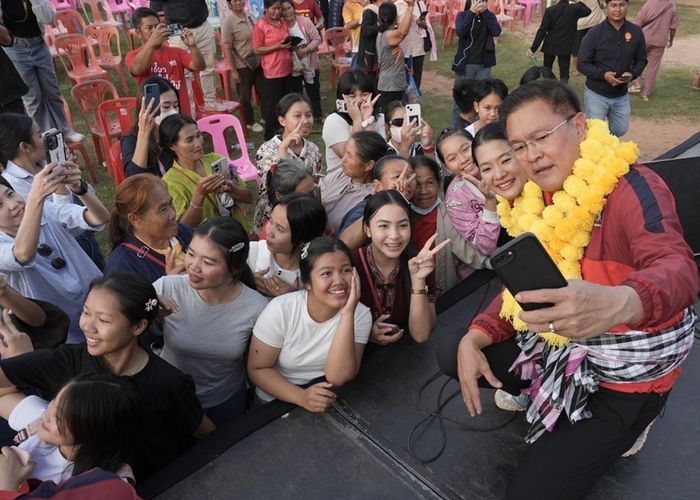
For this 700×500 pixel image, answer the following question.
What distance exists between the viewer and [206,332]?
8.32ft

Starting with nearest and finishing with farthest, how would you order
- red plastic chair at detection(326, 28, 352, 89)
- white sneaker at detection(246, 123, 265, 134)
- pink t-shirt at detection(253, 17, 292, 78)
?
pink t-shirt at detection(253, 17, 292, 78)
white sneaker at detection(246, 123, 265, 134)
red plastic chair at detection(326, 28, 352, 89)

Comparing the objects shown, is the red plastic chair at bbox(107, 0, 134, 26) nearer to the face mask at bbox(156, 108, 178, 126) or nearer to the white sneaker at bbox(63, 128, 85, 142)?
the white sneaker at bbox(63, 128, 85, 142)

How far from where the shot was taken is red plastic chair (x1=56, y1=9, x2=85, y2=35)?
897cm

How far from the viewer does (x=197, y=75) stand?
6.37m

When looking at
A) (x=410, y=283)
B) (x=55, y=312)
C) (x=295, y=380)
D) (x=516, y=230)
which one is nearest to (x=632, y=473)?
(x=516, y=230)

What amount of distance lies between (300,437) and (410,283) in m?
0.92

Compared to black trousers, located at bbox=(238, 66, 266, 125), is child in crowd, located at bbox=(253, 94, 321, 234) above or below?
above

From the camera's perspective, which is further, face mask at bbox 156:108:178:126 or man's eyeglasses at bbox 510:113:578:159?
face mask at bbox 156:108:178:126

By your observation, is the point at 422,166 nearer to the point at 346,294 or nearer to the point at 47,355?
the point at 346,294

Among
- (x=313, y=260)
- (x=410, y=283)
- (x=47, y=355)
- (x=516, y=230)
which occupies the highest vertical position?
(x=516, y=230)

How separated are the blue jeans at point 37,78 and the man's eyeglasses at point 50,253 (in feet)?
11.8

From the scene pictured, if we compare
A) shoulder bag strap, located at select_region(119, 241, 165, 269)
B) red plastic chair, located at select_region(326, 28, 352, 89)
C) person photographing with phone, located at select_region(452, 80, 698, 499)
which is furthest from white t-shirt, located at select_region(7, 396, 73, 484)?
red plastic chair, located at select_region(326, 28, 352, 89)

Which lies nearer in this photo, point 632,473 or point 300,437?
point 632,473

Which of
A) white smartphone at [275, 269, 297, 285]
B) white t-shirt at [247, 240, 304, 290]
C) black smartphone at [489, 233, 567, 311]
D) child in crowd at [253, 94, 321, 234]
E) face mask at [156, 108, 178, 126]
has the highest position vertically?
black smartphone at [489, 233, 567, 311]
